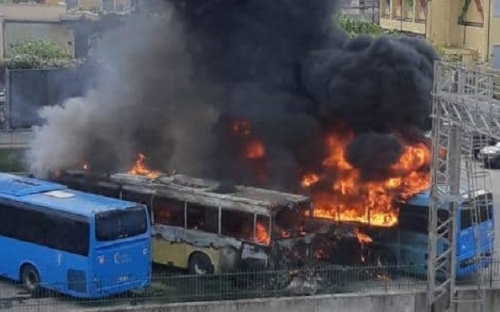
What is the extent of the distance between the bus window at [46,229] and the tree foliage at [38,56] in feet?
69.0

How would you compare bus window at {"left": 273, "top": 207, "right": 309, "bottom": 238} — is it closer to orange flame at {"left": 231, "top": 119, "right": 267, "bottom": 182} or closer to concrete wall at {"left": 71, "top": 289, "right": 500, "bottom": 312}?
concrete wall at {"left": 71, "top": 289, "right": 500, "bottom": 312}

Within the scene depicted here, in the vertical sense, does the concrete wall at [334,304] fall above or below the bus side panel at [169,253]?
below

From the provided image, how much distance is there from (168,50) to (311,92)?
14.0 feet

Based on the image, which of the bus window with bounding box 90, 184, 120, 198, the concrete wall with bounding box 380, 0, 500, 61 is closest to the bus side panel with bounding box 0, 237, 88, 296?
the bus window with bounding box 90, 184, 120, 198

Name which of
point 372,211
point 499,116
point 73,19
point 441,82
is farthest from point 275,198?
point 73,19

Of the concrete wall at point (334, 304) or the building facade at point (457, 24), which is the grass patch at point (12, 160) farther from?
the building facade at point (457, 24)

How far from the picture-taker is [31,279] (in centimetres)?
1916

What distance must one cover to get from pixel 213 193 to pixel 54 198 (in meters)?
3.07

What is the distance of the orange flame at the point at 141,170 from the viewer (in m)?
22.9

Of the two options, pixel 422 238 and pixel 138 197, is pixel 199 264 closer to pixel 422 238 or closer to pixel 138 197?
Answer: pixel 138 197

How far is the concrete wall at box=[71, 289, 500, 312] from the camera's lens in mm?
17859

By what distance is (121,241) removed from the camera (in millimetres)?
18562

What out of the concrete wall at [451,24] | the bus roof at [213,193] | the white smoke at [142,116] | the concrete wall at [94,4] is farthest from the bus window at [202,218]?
the concrete wall at [94,4]

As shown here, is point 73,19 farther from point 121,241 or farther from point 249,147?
point 121,241
